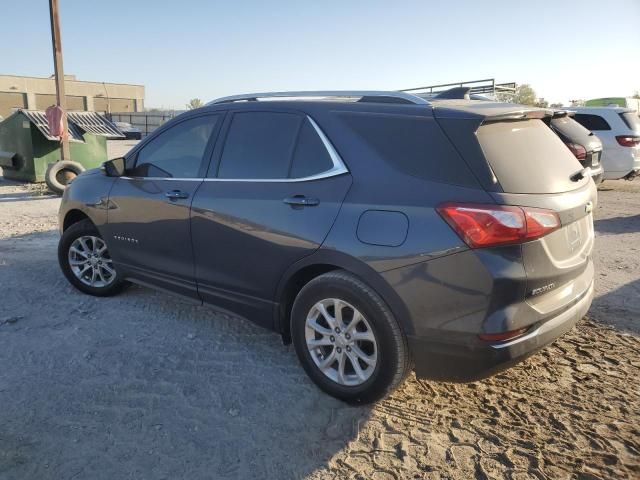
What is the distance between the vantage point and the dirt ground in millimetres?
2506

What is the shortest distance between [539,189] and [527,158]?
0.21 metres

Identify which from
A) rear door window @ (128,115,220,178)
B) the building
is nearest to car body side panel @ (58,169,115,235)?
rear door window @ (128,115,220,178)

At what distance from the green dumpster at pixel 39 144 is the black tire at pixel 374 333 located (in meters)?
10.1

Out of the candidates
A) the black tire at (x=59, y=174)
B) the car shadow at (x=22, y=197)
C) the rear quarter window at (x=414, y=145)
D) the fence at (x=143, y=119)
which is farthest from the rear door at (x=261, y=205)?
the fence at (x=143, y=119)

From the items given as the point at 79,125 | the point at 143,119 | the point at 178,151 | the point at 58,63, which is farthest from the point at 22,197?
the point at 143,119

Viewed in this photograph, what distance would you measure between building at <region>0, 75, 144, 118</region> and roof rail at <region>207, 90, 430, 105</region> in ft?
235

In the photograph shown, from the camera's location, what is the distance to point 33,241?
674cm

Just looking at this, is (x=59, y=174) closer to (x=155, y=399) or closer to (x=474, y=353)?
(x=155, y=399)

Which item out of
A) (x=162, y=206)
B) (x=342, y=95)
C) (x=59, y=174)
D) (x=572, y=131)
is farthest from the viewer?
(x=59, y=174)

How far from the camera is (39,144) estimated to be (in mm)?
11430

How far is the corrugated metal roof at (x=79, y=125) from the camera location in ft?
36.7

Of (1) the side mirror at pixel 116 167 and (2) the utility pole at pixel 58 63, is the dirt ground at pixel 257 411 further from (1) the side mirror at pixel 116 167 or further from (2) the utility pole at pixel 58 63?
(2) the utility pole at pixel 58 63

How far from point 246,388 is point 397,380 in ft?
3.18

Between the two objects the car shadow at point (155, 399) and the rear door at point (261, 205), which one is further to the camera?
the rear door at point (261, 205)
